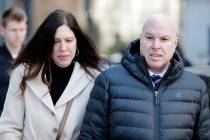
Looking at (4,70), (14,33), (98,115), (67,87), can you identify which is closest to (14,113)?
(67,87)

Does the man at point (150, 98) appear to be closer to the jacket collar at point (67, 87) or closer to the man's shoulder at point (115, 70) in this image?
the man's shoulder at point (115, 70)

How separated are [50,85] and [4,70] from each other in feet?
3.52

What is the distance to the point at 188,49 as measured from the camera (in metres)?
21.7

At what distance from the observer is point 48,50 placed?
475 centimetres

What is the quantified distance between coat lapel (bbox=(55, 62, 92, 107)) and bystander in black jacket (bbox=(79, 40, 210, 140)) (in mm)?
320

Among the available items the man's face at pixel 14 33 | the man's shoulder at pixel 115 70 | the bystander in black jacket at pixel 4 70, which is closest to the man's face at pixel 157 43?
the man's shoulder at pixel 115 70

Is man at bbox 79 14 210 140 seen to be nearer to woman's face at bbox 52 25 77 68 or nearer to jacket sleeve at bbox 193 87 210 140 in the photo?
jacket sleeve at bbox 193 87 210 140

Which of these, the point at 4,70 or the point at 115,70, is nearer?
the point at 115,70

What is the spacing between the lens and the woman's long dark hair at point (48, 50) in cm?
474

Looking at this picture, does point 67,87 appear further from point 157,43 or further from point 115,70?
point 157,43

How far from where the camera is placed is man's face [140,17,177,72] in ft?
14.2

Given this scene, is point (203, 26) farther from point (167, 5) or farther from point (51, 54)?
point (51, 54)

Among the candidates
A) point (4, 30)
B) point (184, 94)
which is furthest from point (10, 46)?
point (184, 94)

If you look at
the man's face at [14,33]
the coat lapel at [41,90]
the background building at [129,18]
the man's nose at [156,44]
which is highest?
the man's nose at [156,44]
